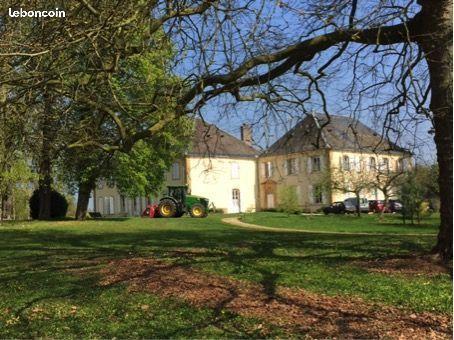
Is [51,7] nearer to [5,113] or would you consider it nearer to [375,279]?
[5,113]

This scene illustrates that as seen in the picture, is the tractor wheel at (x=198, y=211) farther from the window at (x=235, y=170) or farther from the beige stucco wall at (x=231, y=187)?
the window at (x=235, y=170)

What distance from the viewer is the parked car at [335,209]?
4681 cm

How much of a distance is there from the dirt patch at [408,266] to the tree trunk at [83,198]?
22.4 meters

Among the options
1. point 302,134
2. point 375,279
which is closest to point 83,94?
point 302,134

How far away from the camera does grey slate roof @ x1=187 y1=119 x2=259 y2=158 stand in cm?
1139

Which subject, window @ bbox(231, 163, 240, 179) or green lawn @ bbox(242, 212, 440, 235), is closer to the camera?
green lawn @ bbox(242, 212, 440, 235)

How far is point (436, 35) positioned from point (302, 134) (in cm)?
333

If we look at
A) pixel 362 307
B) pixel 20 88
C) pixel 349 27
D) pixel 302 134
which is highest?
pixel 349 27

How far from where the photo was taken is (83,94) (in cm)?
997

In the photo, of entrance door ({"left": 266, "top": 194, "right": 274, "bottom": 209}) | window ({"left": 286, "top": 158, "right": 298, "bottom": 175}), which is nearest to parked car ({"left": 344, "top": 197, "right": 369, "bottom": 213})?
entrance door ({"left": 266, "top": 194, "right": 274, "bottom": 209})

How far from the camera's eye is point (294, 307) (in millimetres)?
6938

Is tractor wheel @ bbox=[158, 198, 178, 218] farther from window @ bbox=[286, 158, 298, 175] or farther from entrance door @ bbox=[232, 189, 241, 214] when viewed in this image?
entrance door @ bbox=[232, 189, 241, 214]

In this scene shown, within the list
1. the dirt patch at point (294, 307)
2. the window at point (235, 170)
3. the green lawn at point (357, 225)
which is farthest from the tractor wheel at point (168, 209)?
the dirt patch at point (294, 307)

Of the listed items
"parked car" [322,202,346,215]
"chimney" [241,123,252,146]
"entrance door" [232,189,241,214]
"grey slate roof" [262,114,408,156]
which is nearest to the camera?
"chimney" [241,123,252,146]
